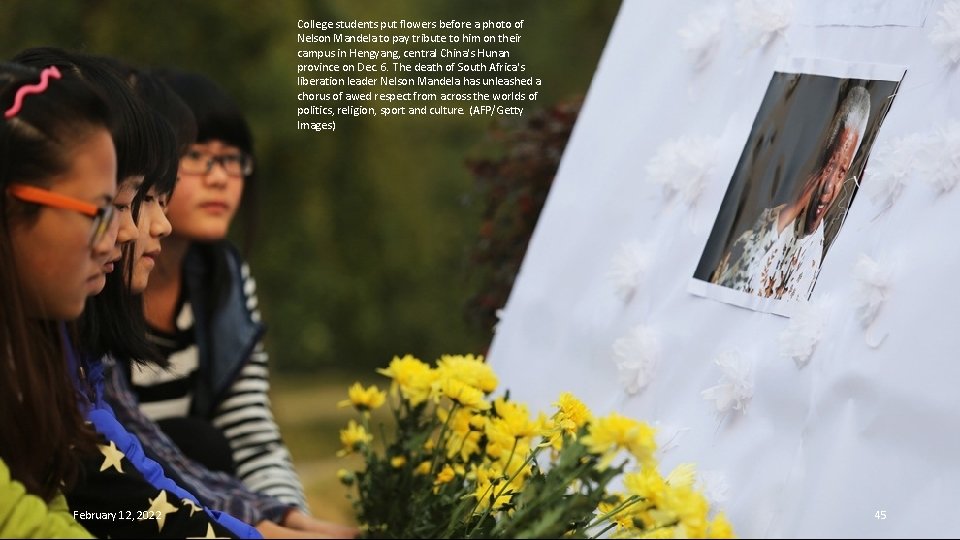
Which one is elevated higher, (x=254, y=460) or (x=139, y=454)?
(x=139, y=454)

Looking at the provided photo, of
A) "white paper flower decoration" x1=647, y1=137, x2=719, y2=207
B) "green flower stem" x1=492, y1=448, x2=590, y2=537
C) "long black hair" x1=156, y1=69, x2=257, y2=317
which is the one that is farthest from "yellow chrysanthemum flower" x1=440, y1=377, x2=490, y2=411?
"long black hair" x1=156, y1=69, x2=257, y2=317

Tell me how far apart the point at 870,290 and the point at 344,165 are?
11.8 feet

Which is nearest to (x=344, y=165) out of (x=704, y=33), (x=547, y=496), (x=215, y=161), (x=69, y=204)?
(x=215, y=161)

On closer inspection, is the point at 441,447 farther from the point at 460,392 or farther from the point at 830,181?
the point at 830,181

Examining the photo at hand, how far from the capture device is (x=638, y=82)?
1629 millimetres

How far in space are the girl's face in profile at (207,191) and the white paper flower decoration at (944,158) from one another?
1.25 meters

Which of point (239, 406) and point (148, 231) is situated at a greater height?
point (148, 231)

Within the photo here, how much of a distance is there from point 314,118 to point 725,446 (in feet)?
11.8

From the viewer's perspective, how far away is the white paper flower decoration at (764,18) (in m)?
1.37

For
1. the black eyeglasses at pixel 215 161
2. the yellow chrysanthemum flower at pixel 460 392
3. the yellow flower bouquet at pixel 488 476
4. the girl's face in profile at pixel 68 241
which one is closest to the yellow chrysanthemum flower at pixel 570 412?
the yellow flower bouquet at pixel 488 476

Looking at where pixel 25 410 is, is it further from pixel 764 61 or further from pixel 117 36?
pixel 117 36

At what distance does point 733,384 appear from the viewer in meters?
1.24

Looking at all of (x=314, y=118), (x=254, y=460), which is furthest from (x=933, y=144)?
(x=314, y=118)

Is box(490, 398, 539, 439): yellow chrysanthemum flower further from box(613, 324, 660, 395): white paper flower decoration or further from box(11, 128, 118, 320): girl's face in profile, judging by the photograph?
box(11, 128, 118, 320): girl's face in profile
